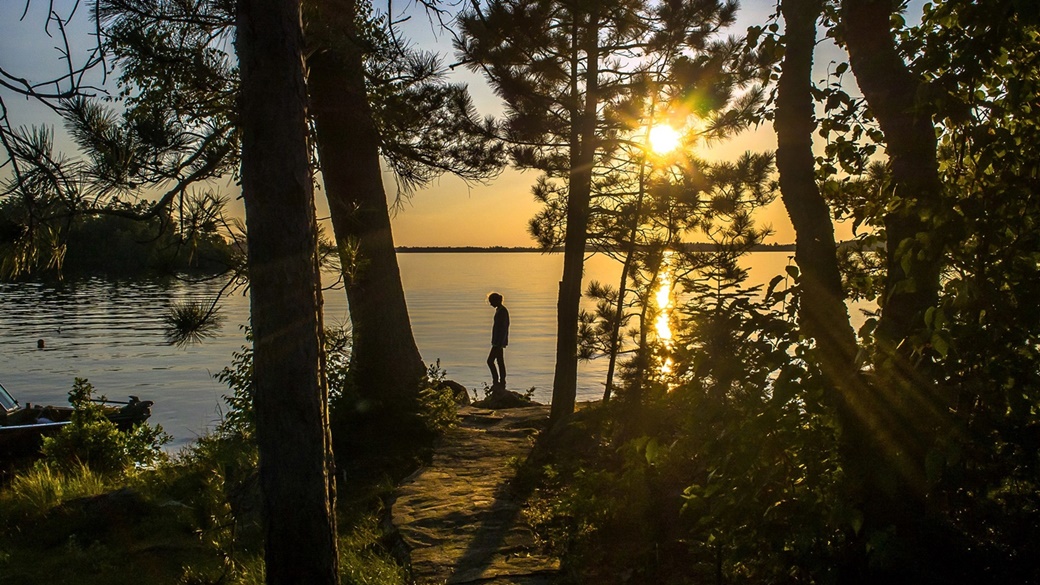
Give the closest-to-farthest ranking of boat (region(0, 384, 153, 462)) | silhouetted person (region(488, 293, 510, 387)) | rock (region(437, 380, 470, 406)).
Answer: boat (region(0, 384, 153, 462)) → rock (region(437, 380, 470, 406)) → silhouetted person (region(488, 293, 510, 387))

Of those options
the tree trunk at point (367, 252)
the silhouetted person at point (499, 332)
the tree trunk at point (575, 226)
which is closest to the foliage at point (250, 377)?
the tree trunk at point (367, 252)

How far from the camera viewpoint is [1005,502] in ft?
10.2

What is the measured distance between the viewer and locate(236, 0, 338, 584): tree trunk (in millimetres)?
3678

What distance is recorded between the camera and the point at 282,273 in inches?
145

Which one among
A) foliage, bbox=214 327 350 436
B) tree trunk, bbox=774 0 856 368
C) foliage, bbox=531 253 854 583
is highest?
tree trunk, bbox=774 0 856 368

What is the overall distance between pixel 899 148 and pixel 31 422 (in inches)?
531

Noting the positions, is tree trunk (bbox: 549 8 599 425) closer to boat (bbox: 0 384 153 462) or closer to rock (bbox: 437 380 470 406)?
rock (bbox: 437 380 470 406)

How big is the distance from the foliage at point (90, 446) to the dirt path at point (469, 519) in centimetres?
515

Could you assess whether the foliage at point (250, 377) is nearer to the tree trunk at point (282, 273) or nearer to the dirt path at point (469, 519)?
the dirt path at point (469, 519)

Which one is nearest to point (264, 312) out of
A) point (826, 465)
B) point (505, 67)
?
point (826, 465)

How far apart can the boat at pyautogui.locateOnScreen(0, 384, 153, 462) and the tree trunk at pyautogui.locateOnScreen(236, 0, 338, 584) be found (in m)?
9.67

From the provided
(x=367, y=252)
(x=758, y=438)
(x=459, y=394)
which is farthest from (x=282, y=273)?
(x=459, y=394)

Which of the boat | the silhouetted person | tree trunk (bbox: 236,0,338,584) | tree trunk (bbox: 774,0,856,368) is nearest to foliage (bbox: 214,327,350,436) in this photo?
the boat

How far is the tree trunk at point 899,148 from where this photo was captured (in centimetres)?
292
